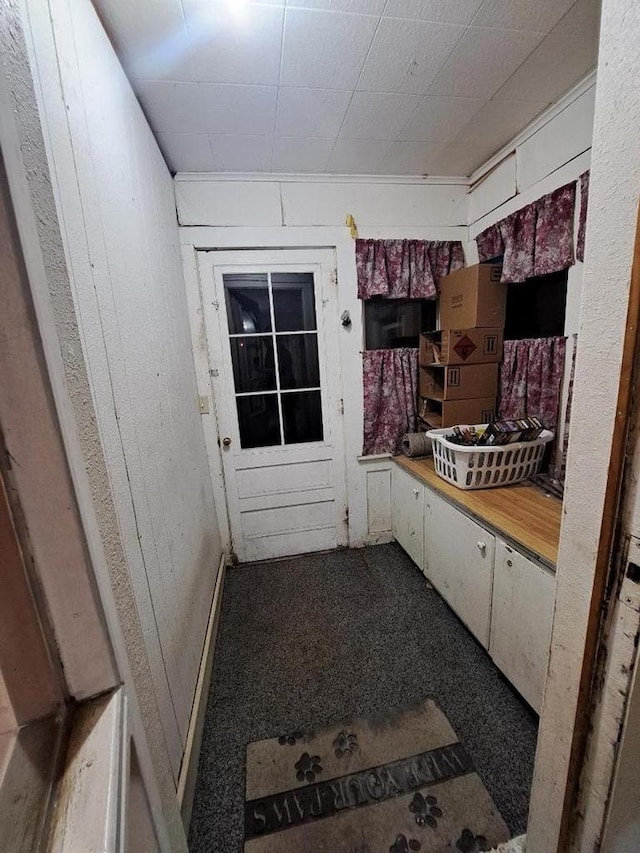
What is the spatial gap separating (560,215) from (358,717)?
2.48 meters

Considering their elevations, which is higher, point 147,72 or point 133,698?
point 147,72

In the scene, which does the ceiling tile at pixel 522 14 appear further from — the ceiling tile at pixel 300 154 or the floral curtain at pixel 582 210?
the ceiling tile at pixel 300 154

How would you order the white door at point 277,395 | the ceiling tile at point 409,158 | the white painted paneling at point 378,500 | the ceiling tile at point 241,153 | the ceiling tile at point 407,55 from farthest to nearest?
the white painted paneling at point 378,500, the white door at point 277,395, the ceiling tile at point 409,158, the ceiling tile at point 241,153, the ceiling tile at point 407,55

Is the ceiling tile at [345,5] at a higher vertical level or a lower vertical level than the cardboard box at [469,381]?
higher

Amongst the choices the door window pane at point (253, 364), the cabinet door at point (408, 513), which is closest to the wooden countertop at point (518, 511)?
the cabinet door at point (408, 513)

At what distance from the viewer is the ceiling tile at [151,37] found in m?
1.07

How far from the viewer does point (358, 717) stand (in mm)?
1325

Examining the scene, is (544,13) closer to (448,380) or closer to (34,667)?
(448,380)

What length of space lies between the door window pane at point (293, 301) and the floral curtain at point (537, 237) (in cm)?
119

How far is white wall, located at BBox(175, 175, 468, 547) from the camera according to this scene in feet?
6.64

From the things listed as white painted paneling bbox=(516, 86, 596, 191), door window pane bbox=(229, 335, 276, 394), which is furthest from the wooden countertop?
white painted paneling bbox=(516, 86, 596, 191)

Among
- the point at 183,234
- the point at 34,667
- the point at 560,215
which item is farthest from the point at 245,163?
the point at 34,667

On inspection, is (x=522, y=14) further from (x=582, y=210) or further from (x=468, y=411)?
(x=468, y=411)

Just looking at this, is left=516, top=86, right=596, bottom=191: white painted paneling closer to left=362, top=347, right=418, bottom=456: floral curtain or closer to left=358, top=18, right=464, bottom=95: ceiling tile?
left=358, top=18, right=464, bottom=95: ceiling tile
